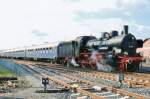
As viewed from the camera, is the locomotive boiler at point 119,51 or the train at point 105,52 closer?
the locomotive boiler at point 119,51

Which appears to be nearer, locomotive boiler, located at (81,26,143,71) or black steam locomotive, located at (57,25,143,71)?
locomotive boiler, located at (81,26,143,71)

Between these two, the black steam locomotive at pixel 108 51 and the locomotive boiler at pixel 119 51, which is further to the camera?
the black steam locomotive at pixel 108 51

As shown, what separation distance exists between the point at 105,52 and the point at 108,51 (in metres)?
0.41

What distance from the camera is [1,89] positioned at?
17.7m

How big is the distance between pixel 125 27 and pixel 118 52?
203 centimetres

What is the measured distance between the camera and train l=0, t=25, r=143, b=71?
29078 millimetres

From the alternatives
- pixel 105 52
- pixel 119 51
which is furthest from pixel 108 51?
pixel 119 51

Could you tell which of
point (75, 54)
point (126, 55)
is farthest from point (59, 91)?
point (75, 54)

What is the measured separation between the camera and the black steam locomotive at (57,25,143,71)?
28984mm

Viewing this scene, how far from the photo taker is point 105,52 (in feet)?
102

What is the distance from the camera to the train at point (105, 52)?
2908 cm

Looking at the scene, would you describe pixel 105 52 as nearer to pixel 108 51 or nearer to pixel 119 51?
pixel 108 51

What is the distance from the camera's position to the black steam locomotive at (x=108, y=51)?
29.0 metres

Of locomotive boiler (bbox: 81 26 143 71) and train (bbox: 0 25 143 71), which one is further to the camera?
train (bbox: 0 25 143 71)
